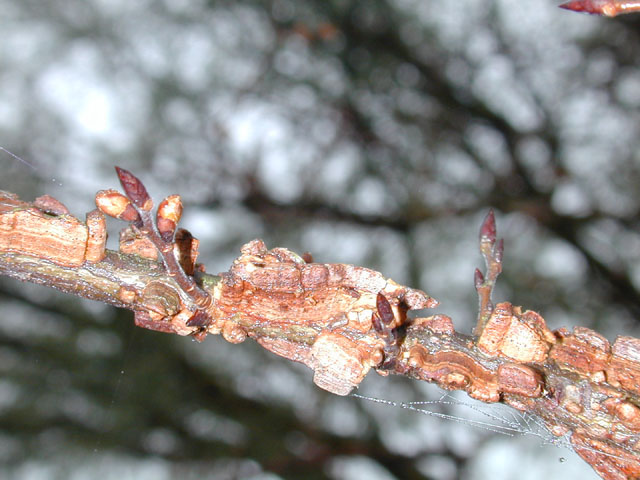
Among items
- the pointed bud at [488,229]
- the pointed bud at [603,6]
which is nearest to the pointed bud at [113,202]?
the pointed bud at [488,229]

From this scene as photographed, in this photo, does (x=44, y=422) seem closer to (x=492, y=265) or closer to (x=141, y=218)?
(x=141, y=218)

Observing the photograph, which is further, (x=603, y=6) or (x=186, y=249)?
(x=186, y=249)

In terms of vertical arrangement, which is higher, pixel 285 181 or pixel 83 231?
pixel 285 181

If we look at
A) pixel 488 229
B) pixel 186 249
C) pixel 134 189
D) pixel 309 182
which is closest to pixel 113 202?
pixel 134 189

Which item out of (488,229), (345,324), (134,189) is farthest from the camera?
(345,324)

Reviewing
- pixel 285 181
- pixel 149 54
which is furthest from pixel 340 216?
pixel 149 54

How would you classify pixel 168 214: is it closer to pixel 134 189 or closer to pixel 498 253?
pixel 134 189

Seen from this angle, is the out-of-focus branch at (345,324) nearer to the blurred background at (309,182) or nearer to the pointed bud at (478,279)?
the pointed bud at (478,279)
